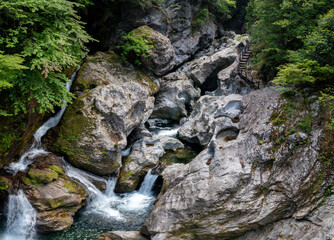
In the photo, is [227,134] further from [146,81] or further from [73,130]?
[146,81]

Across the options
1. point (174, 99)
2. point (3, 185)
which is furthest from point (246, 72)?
point (3, 185)

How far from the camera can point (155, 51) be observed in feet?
61.8

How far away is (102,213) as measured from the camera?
37.3 feet

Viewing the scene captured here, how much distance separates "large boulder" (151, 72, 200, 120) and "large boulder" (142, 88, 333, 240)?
13883 millimetres

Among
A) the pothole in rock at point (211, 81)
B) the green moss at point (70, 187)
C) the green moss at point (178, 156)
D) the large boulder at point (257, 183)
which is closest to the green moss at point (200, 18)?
the pothole in rock at point (211, 81)

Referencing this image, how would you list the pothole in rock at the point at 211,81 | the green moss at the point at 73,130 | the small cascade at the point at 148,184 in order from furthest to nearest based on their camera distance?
1. the pothole in rock at the point at 211,81
2. the small cascade at the point at 148,184
3. the green moss at the point at 73,130

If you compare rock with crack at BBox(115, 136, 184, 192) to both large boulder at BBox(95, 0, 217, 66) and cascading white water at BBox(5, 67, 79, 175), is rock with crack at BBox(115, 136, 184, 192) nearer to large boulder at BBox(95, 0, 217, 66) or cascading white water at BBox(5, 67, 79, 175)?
cascading white water at BBox(5, 67, 79, 175)

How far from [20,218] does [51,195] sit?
4.96 feet

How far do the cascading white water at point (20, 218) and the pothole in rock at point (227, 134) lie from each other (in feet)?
34.0

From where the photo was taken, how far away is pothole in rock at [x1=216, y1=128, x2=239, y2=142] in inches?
490

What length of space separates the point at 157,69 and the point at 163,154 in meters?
8.26

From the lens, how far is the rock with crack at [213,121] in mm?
12922

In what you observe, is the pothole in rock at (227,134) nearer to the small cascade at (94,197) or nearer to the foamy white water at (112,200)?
the foamy white water at (112,200)

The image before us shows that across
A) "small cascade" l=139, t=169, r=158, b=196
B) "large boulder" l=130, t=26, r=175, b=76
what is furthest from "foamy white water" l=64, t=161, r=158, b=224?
"large boulder" l=130, t=26, r=175, b=76
